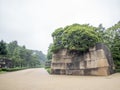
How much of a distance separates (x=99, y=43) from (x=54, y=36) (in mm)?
6997

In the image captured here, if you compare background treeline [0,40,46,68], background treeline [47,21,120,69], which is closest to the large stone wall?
background treeline [47,21,120,69]

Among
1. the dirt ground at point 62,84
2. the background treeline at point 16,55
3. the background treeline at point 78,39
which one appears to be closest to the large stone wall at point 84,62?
the background treeline at point 78,39

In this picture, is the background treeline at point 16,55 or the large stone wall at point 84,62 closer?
the large stone wall at point 84,62

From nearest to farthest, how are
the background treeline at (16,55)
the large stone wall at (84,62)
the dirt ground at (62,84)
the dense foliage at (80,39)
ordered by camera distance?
the dirt ground at (62,84)
the large stone wall at (84,62)
the dense foliage at (80,39)
the background treeline at (16,55)

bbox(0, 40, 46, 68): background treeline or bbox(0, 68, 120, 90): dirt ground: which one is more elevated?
bbox(0, 40, 46, 68): background treeline

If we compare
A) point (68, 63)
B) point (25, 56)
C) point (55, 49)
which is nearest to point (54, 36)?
point (55, 49)

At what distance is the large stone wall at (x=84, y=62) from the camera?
15.9m

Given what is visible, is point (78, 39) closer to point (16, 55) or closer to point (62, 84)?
point (62, 84)

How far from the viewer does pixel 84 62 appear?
56.6 feet

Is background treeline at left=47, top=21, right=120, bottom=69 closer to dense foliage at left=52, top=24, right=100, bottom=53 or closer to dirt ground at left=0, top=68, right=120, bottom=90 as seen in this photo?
dense foliage at left=52, top=24, right=100, bottom=53

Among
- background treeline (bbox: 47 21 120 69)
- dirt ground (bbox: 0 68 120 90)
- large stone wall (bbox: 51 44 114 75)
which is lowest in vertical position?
dirt ground (bbox: 0 68 120 90)

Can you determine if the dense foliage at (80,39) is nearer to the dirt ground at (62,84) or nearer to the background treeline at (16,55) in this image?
the dirt ground at (62,84)

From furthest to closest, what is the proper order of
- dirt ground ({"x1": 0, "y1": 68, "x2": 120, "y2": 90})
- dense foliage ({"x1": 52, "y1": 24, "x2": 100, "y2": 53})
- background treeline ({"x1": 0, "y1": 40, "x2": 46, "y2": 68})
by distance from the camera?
background treeline ({"x1": 0, "y1": 40, "x2": 46, "y2": 68}) → dense foliage ({"x1": 52, "y1": 24, "x2": 100, "y2": 53}) → dirt ground ({"x1": 0, "y1": 68, "x2": 120, "y2": 90})

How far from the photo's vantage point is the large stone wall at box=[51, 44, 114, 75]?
52.3ft
